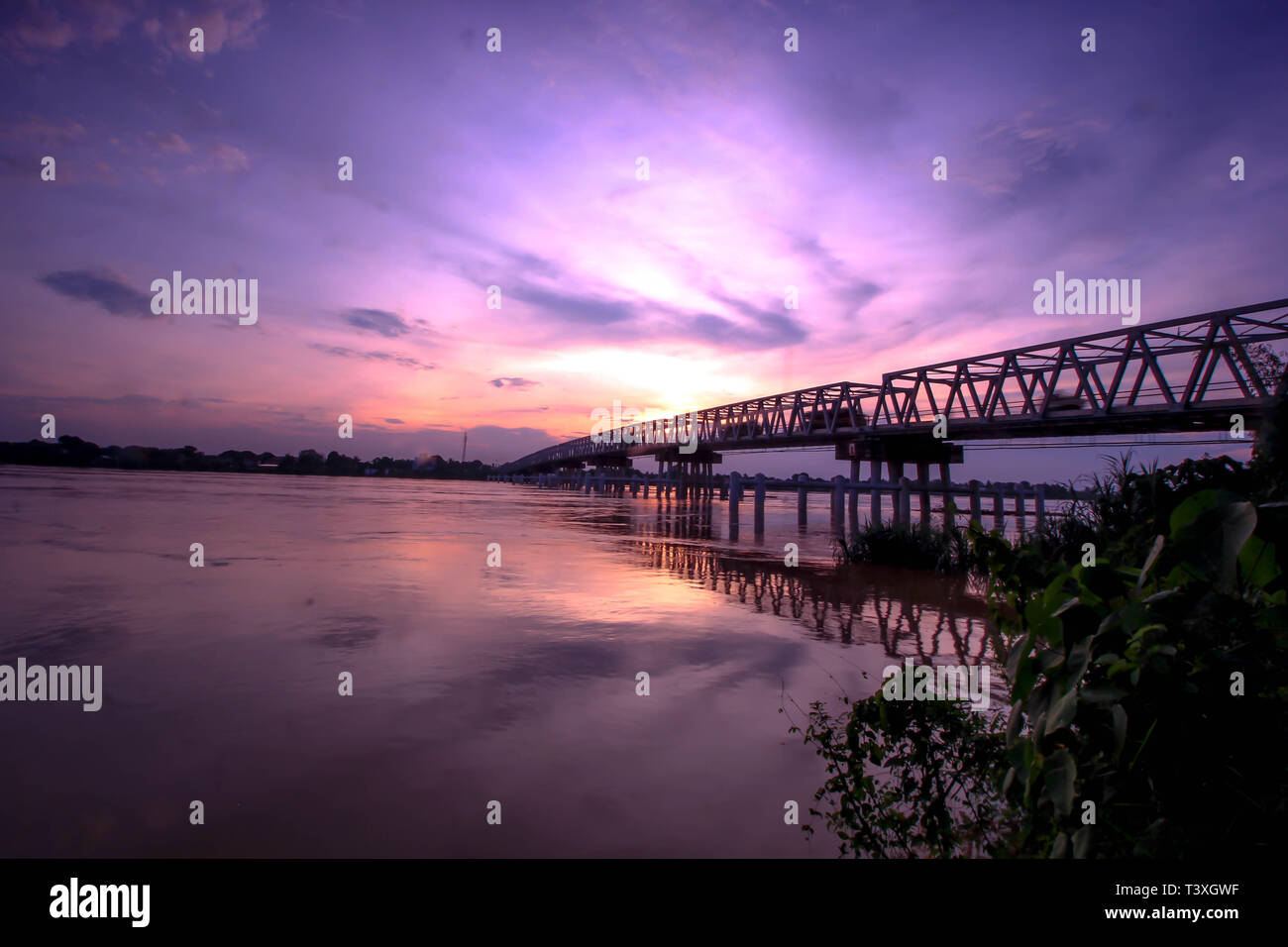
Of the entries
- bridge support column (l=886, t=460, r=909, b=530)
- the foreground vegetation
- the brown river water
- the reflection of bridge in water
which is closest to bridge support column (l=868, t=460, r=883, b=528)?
bridge support column (l=886, t=460, r=909, b=530)

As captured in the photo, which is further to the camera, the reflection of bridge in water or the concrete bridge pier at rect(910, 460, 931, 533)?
the concrete bridge pier at rect(910, 460, 931, 533)

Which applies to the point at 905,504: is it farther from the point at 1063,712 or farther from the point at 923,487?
the point at 1063,712

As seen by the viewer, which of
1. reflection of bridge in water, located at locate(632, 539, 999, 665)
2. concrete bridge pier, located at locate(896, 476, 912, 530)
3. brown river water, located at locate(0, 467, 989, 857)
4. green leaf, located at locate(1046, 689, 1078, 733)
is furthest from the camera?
concrete bridge pier, located at locate(896, 476, 912, 530)

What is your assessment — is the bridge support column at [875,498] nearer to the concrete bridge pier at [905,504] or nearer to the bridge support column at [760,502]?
the concrete bridge pier at [905,504]

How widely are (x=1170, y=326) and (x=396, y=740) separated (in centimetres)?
2105

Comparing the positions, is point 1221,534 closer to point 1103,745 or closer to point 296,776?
point 1103,745

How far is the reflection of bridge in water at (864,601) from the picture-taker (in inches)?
289

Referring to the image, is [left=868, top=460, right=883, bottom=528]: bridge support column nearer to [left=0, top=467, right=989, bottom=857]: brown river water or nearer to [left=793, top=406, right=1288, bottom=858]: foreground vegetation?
[left=0, top=467, right=989, bottom=857]: brown river water

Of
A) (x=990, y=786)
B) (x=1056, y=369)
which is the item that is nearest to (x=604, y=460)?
(x=1056, y=369)

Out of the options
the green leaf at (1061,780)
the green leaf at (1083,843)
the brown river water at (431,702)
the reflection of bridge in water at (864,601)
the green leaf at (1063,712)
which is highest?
the green leaf at (1063,712)

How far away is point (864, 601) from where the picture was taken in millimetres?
9844

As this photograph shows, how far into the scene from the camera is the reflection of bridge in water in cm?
735

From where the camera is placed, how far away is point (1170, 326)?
17.0 meters

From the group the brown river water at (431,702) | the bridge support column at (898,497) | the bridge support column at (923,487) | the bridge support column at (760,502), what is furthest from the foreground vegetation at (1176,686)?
the bridge support column at (760,502)
